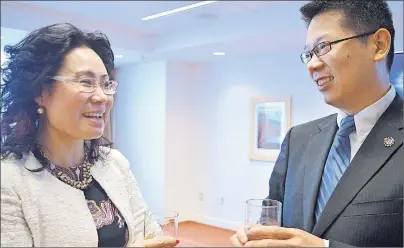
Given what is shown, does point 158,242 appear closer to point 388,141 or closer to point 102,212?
→ point 102,212

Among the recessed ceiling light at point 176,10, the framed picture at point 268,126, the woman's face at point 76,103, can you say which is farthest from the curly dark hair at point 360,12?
the framed picture at point 268,126

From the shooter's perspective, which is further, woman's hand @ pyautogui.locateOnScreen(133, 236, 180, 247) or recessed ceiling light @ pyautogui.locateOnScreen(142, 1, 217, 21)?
recessed ceiling light @ pyautogui.locateOnScreen(142, 1, 217, 21)

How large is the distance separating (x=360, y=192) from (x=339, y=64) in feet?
1.14

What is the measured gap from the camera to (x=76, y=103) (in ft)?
2.44

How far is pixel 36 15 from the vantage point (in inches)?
150

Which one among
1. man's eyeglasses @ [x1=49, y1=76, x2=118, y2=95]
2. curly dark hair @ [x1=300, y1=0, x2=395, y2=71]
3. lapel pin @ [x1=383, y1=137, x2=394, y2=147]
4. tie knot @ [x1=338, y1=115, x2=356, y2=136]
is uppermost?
curly dark hair @ [x1=300, y1=0, x2=395, y2=71]

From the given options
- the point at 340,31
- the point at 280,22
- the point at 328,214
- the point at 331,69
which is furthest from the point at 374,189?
the point at 280,22

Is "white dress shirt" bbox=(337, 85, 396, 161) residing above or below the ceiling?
below

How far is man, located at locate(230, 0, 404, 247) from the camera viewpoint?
958 mm

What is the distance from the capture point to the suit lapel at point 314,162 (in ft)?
3.53

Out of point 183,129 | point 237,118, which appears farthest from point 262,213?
point 183,129

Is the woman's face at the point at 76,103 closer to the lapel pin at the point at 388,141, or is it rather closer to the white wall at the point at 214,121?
the lapel pin at the point at 388,141

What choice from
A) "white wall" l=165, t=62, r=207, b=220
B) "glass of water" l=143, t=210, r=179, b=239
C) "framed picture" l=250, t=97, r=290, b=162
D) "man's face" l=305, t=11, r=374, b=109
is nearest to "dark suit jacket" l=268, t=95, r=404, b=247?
"man's face" l=305, t=11, r=374, b=109

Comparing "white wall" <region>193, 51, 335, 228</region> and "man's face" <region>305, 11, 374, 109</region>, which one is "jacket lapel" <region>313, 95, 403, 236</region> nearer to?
"man's face" <region>305, 11, 374, 109</region>
